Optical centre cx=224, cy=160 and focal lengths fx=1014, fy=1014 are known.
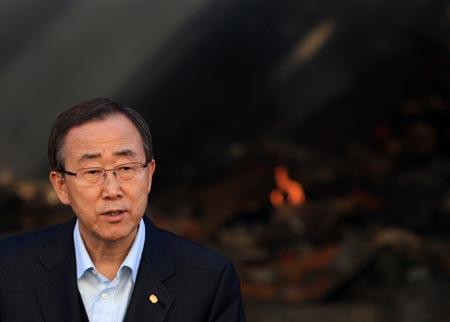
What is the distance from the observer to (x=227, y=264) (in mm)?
2746

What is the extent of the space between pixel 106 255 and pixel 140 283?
13 cm

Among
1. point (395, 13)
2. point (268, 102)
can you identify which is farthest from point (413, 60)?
point (268, 102)

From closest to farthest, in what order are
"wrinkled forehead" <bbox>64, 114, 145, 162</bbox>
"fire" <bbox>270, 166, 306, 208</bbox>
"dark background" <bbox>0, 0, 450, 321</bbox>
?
1. "wrinkled forehead" <bbox>64, 114, 145, 162</bbox>
2. "dark background" <bbox>0, 0, 450, 321</bbox>
3. "fire" <bbox>270, 166, 306, 208</bbox>

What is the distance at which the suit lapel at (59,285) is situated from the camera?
8.54ft

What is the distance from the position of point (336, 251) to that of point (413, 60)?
5.80 ft

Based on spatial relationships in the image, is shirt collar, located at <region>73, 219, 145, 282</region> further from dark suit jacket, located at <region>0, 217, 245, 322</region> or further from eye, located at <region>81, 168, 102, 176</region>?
eye, located at <region>81, 168, 102, 176</region>

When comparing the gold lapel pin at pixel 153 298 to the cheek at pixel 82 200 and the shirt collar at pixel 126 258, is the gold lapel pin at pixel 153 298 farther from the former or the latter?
the cheek at pixel 82 200

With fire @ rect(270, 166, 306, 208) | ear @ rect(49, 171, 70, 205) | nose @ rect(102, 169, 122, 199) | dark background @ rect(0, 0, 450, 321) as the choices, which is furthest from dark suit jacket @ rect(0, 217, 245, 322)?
fire @ rect(270, 166, 306, 208)

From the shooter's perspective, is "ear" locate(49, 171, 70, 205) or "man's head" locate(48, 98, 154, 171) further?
"ear" locate(49, 171, 70, 205)

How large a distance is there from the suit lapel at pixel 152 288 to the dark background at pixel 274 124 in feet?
17.8

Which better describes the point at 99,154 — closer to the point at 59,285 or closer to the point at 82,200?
the point at 82,200

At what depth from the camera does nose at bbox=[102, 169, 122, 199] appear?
2555mm

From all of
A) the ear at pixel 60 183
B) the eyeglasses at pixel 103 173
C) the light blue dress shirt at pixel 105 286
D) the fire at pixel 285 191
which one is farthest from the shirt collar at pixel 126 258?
the fire at pixel 285 191

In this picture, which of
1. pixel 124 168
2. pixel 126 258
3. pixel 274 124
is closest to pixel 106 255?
pixel 126 258
